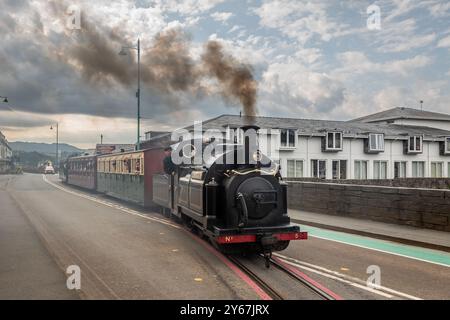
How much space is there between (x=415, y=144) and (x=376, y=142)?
4.73 metres

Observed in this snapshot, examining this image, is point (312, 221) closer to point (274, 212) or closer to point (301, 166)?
point (274, 212)

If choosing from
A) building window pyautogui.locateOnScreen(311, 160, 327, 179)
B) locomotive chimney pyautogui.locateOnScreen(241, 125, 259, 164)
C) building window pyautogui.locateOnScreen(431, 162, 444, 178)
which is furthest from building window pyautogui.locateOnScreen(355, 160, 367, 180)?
locomotive chimney pyautogui.locateOnScreen(241, 125, 259, 164)

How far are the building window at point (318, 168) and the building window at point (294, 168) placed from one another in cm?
122

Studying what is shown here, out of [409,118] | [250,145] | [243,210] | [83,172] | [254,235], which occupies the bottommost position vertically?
[254,235]

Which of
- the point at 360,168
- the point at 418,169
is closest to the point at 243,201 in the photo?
the point at 360,168

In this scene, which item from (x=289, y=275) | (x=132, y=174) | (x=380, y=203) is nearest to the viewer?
(x=289, y=275)

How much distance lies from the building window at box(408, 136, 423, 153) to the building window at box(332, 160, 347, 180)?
7149 millimetres

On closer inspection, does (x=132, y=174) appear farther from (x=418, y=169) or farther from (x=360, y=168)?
(x=418, y=169)

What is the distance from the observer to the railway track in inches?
258

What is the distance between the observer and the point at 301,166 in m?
34.4

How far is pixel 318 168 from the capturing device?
115ft

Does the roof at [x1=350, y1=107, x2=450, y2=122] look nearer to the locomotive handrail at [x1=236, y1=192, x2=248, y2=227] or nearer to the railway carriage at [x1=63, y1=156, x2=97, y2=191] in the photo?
the railway carriage at [x1=63, y1=156, x2=97, y2=191]
